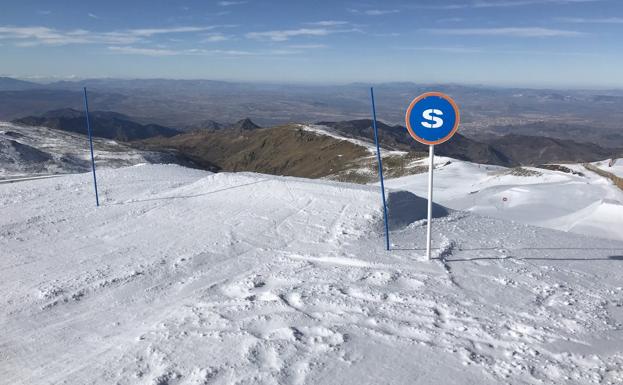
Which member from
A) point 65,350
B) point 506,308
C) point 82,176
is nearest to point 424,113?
point 506,308

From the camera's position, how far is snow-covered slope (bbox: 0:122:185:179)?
47.9 meters

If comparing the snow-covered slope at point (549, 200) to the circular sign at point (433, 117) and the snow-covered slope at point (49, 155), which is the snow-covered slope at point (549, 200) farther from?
the snow-covered slope at point (49, 155)

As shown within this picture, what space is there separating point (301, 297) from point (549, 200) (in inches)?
732

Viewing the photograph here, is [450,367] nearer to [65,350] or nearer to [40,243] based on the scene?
[65,350]

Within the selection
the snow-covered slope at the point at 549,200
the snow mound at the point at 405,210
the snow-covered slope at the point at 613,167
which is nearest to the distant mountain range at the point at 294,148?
the snow-covered slope at the point at 549,200

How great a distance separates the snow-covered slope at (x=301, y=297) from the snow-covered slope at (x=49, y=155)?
35293 mm

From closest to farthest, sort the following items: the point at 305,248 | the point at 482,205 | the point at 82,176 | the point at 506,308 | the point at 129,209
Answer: the point at 506,308 < the point at 305,248 < the point at 129,209 < the point at 82,176 < the point at 482,205

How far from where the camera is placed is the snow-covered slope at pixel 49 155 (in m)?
47.9

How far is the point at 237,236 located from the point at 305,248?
151cm

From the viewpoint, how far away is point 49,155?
5653 centimetres

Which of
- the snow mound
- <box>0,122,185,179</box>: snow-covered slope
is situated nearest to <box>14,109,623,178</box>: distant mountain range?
<box>0,122,185,179</box>: snow-covered slope

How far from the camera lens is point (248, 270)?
7.29 meters

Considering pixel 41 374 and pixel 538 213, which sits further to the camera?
pixel 538 213

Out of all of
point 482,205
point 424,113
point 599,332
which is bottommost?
point 482,205
